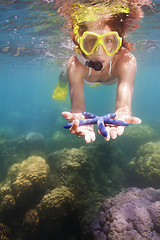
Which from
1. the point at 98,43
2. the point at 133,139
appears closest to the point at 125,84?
the point at 98,43

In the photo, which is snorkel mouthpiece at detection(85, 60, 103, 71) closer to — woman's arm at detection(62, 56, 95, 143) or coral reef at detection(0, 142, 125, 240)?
woman's arm at detection(62, 56, 95, 143)

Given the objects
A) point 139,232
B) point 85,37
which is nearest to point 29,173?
point 139,232

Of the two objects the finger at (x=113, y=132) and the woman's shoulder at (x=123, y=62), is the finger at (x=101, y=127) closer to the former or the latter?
the finger at (x=113, y=132)

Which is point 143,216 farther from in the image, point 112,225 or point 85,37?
point 85,37

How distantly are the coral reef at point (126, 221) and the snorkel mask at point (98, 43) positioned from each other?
3806 mm

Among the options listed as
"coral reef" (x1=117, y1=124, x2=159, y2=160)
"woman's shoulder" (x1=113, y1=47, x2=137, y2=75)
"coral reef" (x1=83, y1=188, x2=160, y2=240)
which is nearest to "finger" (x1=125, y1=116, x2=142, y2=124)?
"woman's shoulder" (x1=113, y1=47, x2=137, y2=75)

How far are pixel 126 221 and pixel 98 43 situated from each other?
440cm

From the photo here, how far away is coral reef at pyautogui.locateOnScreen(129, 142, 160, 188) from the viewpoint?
24.5 feet

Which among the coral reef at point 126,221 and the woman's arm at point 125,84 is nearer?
the woman's arm at point 125,84

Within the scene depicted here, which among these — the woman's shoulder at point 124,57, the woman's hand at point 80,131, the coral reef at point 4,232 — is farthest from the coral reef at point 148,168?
the woman's hand at point 80,131

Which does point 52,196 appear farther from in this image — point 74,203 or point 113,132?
point 113,132

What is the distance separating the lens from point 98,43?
10.3 ft

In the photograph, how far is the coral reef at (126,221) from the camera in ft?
11.4

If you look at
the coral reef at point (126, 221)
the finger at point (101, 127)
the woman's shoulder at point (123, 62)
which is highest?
the woman's shoulder at point (123, 62)
